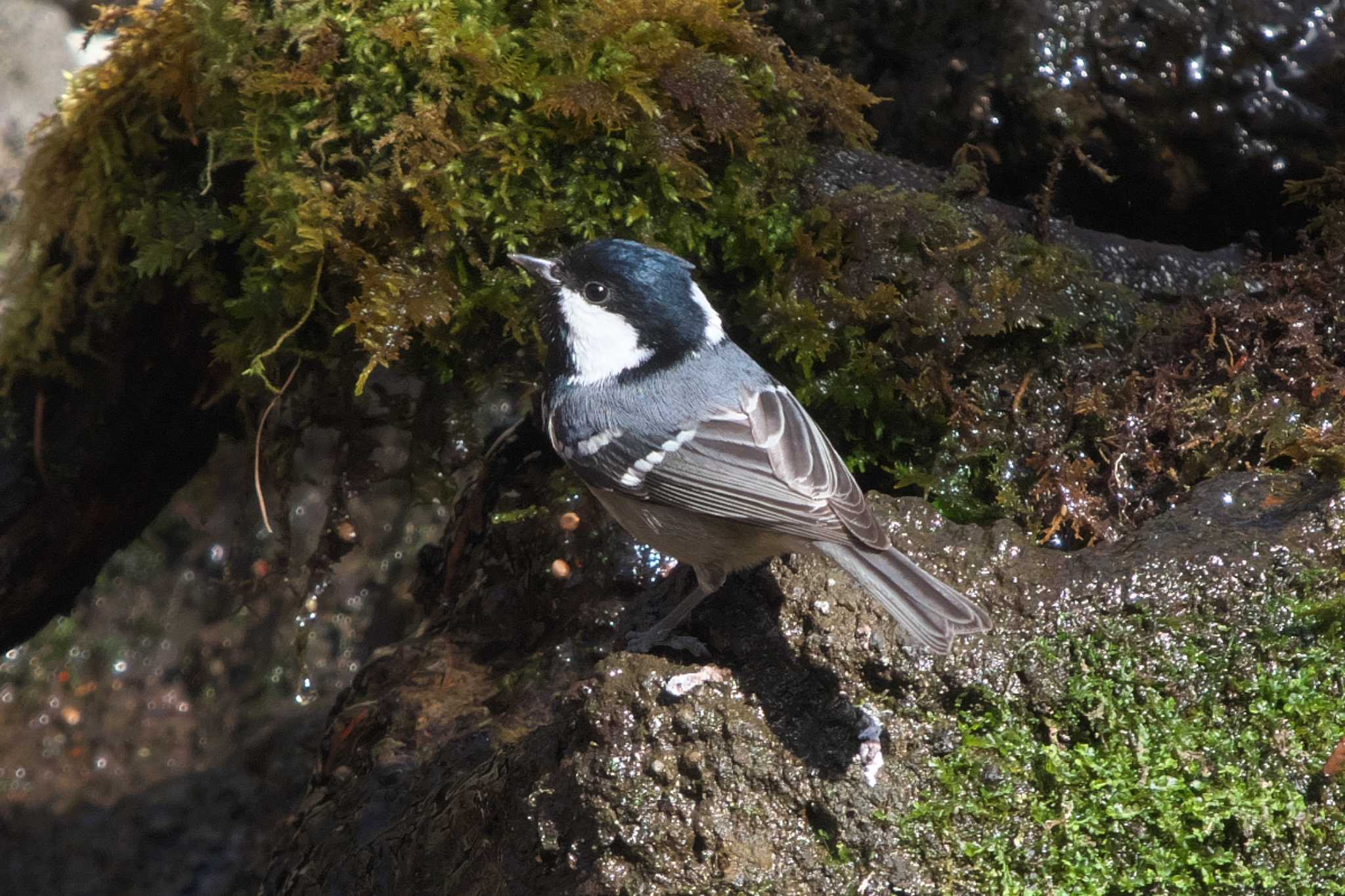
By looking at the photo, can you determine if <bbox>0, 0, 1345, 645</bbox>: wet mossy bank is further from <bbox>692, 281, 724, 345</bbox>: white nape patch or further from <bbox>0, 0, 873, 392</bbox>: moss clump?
<bbox>692, 281, 724, 345</bbox>: white nape patch

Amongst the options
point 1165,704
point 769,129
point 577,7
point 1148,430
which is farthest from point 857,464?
point 577,7

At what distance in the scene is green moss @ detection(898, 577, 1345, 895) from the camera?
221 cm

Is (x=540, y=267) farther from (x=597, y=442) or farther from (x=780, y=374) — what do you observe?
(x=780, y=374)

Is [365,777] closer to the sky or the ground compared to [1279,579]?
closer to the ground

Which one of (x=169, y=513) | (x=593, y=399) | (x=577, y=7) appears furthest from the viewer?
(x=169, y=513)

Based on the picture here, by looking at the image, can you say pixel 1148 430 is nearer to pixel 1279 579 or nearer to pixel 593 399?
pixel 1279 579

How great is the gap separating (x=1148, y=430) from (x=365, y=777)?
8.36 feet

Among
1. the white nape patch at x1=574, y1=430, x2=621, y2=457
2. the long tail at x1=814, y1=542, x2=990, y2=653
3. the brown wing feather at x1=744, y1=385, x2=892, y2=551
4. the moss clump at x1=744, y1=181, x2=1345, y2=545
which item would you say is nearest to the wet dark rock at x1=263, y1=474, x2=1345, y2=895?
the long tail at x1=814, y1=542, x2=990, y2=653

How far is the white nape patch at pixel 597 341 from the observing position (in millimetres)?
3199

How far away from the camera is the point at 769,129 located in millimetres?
3615

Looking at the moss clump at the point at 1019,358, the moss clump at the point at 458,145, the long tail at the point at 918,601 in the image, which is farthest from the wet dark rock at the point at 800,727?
the moss clump at the point at 458,145

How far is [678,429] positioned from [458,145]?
1.17 meters

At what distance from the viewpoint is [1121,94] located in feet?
13.0

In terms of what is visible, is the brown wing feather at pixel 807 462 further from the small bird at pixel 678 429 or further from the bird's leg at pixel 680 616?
the bird's leg at pixel 680 616
